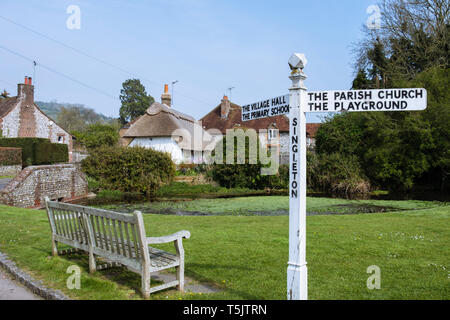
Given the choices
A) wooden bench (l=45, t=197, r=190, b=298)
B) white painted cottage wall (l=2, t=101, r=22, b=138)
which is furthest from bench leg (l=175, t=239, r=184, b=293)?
white painted cottage wall (l=2, t=101, r=22, b=138)

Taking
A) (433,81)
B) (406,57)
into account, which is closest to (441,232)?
(433,81)

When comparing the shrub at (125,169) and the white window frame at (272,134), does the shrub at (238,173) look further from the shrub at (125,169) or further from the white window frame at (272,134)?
the white window frame at (272,134)

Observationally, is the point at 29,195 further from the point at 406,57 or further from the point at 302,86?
the point at 406,57

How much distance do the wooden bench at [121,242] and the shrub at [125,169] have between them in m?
19.7

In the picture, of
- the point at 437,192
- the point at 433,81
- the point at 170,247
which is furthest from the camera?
the point at 437,192

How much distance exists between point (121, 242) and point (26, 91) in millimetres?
40853

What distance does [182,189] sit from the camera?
2623 cm

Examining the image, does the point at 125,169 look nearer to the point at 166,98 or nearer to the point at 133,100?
the point at 166,98

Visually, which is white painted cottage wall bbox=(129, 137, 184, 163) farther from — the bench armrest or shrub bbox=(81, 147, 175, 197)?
the bench armrest

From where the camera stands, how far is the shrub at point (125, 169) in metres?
25.5

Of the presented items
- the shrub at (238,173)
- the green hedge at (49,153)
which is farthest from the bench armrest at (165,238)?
the green hedge at (49,153)

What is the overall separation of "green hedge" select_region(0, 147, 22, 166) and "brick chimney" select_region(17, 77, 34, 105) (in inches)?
528

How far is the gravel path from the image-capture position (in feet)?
15.1
